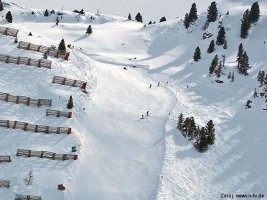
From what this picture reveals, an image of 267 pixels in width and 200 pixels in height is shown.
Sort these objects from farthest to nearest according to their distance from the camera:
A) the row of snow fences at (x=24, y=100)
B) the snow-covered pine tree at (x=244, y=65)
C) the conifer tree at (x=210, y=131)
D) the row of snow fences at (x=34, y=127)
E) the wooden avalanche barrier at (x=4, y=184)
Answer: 1. the snow-covered pine tree at (x=244, y=65)
2. the conifer tree at (x=210, y=131)
3. the row of snow fences at (x=24, y=100)
4. the row of snow fences at (x=34, y=127)
5. the wooden avalanche barrier at (x=4, y=184)

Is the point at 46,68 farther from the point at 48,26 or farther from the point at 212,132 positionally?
the point at 48,26

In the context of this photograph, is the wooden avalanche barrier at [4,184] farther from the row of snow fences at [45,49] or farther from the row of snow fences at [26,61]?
the row of snow fences at [45,49]

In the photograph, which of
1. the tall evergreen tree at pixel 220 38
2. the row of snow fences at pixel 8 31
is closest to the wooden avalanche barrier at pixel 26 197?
the row of snow fences at pixel 8 31

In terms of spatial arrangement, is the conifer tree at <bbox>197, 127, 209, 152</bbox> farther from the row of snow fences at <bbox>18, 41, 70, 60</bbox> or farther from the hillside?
the row of snow fences at <bbox>18, 41, 70, 60</bbox>

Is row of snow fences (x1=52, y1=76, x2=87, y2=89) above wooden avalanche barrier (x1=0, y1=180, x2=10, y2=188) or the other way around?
above

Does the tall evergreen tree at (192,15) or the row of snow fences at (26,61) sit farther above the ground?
the tall evergreen tree at (192,15)

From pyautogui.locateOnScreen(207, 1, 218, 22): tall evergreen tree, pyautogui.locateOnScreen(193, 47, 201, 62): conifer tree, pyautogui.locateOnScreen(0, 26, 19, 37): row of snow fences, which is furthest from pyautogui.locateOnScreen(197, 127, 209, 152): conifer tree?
pyautogui.locateOnScreen(207, 1, 218, 22): tall evergreen tree

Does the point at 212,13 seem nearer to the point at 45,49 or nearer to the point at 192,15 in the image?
the point at 192,15
